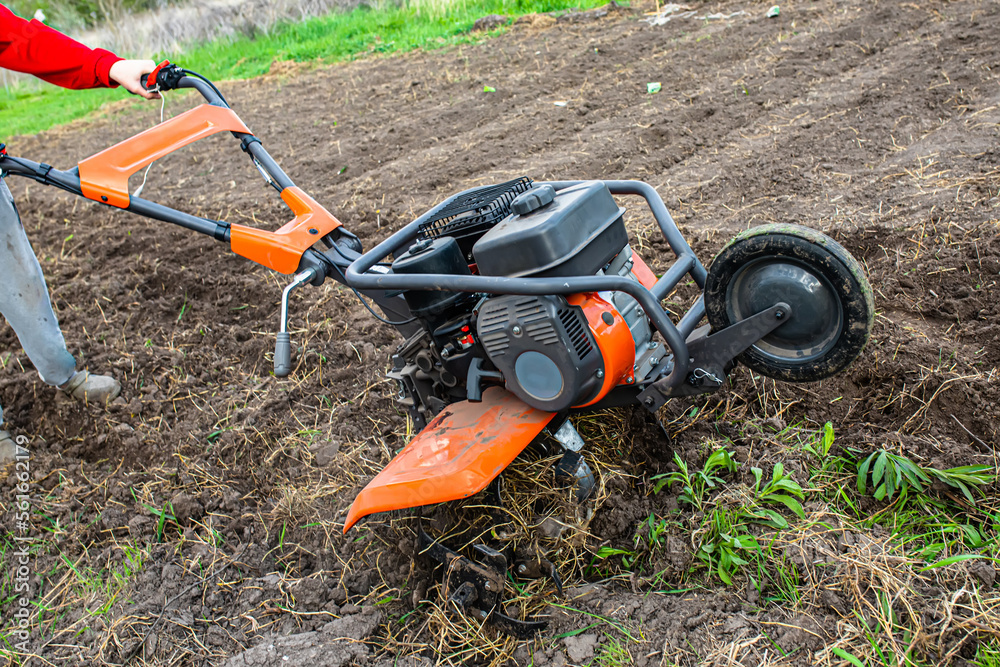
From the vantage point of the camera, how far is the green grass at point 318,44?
11.1 meters

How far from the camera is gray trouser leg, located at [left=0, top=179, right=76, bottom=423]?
3.39 meters

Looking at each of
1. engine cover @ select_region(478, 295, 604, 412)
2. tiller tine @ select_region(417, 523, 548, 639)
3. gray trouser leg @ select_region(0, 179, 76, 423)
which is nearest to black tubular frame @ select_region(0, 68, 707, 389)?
engine cover @ select_region(478, 295, 604, 412)

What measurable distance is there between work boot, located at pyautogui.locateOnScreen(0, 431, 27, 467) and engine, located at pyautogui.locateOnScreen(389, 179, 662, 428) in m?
2.47

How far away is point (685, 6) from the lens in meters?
9.32

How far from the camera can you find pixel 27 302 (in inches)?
140

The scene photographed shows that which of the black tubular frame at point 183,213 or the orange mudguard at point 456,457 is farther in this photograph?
the black tubular frame at point 183,213

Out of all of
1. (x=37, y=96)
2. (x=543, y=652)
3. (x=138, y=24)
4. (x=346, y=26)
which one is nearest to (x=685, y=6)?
(x=346, y=26)

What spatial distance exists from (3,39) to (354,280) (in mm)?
1997

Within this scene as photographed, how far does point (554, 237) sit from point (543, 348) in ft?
1.17

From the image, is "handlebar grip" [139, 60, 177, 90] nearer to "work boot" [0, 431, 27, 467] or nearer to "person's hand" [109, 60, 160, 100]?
"person's hand" [109, 60, 160, 100]

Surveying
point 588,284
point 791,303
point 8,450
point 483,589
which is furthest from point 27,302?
point 791,303

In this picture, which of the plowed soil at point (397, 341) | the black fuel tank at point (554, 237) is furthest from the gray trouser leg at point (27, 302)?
the black fuel tank at point (554, 237)

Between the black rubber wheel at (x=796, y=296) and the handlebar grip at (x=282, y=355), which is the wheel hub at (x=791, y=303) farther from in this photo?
the handlebar grip at (x=282, y=355)

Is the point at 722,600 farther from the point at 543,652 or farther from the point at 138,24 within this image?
the point at 138,24
